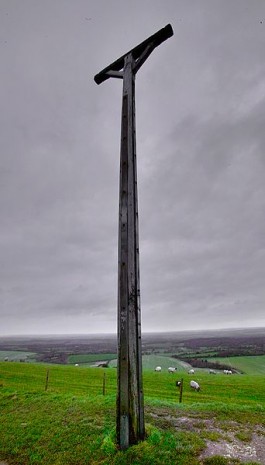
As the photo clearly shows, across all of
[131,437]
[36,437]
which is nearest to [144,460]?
[131,437]

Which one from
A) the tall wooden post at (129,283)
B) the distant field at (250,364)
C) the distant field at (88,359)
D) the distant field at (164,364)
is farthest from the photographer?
the distant field at (88,359)

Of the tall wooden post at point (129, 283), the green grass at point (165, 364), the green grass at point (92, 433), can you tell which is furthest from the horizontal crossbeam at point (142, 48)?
the green grass at point (165, 364)

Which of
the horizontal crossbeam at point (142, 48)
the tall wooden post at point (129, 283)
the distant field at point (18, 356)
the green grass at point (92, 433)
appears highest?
the horizontal crossbeam at point (142, 48)

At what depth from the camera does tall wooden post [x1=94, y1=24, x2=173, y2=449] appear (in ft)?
20.6

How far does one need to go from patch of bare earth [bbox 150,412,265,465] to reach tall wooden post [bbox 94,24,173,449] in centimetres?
160

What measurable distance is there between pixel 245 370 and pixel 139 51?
100462 mm

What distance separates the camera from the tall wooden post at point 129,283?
6.29 meters

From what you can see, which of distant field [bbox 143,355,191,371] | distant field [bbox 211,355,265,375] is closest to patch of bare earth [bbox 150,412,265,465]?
distant field [bbox 143,355,191,371]

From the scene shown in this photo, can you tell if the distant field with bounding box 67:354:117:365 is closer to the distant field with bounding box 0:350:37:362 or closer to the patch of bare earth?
the distant field with bounding box 0:350:37:362

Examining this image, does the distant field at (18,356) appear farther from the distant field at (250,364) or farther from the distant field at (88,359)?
the distant field at (250,364)

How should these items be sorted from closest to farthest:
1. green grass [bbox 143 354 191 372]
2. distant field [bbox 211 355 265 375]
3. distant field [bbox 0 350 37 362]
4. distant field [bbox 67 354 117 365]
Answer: distant field [bbox 211 355 265 375] → green grass [bbox 143 354 191 372] → distant field [bbox 67 354 117 365] → distant field [bbox 0 350 37 362]

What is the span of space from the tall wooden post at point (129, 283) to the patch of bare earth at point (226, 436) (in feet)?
5.24

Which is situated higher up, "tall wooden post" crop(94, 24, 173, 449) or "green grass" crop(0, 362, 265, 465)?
"tall wooden post" crop(94, 24, 173, 449)

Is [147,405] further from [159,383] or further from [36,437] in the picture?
[159,383]
